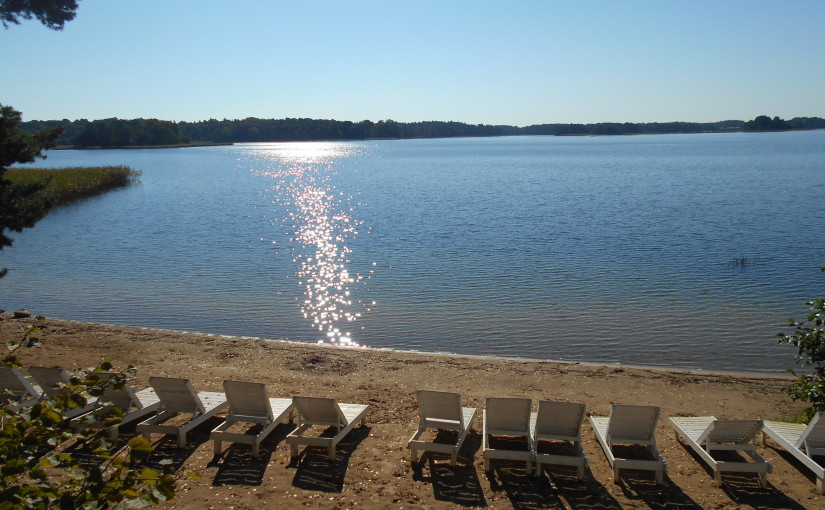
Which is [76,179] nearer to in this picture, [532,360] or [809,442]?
[532,360]

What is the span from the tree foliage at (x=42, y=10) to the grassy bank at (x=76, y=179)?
33156 mm

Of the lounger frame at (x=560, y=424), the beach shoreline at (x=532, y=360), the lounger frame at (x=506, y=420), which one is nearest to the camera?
the lounger frame at (x=560, y=424)

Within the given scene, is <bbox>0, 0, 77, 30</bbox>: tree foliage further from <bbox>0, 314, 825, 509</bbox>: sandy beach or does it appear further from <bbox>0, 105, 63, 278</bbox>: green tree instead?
<bbox>0, 314, 825, 509</bbox>: sandy beach

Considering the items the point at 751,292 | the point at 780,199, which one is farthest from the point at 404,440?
the point at 780,199

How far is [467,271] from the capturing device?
69.8 ft

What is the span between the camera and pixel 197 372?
1138 cm

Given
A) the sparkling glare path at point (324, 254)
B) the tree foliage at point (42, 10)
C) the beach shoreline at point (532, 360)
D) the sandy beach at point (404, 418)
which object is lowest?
the sparkling glare path at point (324, 254)

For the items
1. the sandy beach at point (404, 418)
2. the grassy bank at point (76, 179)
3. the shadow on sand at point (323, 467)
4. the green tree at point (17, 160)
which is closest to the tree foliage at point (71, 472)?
the sandy beach at point (404, 418)

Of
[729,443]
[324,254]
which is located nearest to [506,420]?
[729,443]

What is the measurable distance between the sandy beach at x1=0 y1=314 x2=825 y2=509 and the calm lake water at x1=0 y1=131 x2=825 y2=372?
183 cm

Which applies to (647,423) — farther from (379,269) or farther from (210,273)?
(210,273)

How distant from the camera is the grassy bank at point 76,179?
4551 centimetres

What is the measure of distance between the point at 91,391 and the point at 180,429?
497cm

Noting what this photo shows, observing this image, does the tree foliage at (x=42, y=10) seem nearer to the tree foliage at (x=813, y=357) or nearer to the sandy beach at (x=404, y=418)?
the sandy beach at (x=404, y=418)
